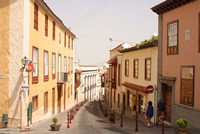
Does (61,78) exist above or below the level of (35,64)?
below

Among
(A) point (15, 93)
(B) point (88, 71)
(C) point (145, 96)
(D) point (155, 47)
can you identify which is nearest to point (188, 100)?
(D) point (155, 47)

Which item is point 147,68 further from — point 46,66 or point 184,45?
point 46,66

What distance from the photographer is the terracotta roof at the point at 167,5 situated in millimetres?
15520

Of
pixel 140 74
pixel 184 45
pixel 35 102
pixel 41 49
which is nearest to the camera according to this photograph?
pixel 184 45

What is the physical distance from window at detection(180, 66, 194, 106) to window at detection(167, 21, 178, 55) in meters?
1.56

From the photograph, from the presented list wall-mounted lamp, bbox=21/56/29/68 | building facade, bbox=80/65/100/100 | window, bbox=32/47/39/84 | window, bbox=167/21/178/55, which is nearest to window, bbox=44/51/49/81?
window, bbox=32/47/39/84

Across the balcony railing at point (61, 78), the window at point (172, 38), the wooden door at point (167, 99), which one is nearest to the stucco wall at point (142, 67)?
the wooden door at point (167, 99)

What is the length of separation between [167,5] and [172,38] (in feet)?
6.15

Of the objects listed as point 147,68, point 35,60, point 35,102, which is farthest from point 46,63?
point 147,68

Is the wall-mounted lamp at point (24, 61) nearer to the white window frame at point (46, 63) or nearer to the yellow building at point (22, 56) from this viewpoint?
the yellow building at point (22, 56)

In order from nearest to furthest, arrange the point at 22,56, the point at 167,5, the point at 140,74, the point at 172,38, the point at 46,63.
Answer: the point at 22,56 → the point at 172,38 → the point at 167,5 → the point at 46,63 → the point at 140,74

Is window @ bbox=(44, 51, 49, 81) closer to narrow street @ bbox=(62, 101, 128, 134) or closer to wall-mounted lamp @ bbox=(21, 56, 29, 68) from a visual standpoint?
narrow street @ bbox=(62, 101, 128, 134)

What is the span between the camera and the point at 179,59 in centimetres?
1593

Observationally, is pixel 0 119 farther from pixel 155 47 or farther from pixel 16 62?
pixel 155 47
